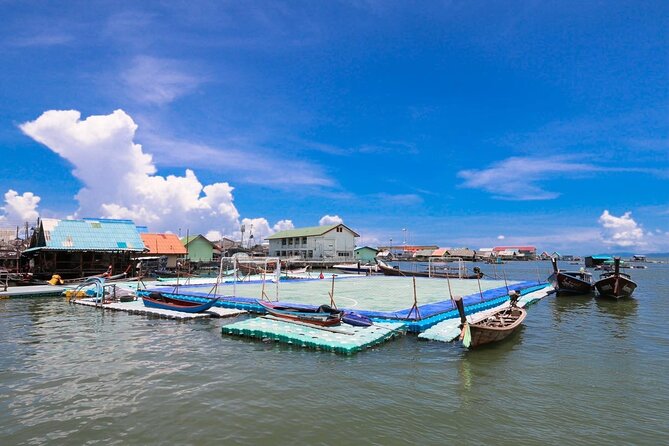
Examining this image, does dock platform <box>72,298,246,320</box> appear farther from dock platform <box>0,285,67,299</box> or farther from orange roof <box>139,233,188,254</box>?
orange roof <box>139,233,188,254</box>

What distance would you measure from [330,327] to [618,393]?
10.5 metres

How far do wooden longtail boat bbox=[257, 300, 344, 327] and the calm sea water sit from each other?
265 cm

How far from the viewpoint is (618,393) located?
1151cm

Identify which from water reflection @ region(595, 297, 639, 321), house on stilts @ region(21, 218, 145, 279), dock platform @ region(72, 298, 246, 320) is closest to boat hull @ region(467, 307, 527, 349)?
water reflection @ region(595, 297, 639, 321)

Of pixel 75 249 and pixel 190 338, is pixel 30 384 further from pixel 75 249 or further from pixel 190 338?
pixel 75 249

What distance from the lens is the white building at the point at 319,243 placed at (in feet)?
269

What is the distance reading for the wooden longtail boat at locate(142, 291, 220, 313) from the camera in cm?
2211

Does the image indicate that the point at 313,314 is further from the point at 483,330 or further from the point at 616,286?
the point at 616,286

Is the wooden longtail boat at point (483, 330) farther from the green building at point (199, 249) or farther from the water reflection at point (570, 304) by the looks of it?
the green building at point (199, 249)

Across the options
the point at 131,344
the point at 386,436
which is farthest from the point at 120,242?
the point at 386,436

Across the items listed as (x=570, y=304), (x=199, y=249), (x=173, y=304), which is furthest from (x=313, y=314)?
(x=199, y=249)

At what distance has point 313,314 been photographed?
60.6 ft

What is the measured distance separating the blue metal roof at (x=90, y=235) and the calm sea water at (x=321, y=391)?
24.3 metres

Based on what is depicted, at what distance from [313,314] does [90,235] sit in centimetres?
3465
